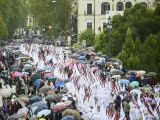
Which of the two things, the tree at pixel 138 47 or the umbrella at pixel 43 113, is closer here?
the umbrella at pixel 43 113

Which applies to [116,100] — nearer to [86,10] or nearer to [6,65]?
[6,65]

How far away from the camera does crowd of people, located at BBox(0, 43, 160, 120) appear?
19.6m

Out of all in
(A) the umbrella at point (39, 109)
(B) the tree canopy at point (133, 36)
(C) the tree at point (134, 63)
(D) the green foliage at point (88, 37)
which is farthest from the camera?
(D) the green foliage at point (88, 37)

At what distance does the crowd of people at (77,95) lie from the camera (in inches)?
771

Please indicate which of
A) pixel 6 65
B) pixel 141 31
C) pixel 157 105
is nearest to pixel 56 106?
pixel 157 105

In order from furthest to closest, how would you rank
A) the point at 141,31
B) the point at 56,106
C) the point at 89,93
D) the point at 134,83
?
the point at 141,31 < the point at 134,83 < the point at 89,93 < the point at 56,106

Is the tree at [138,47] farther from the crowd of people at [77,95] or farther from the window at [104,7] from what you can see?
the window at [104,7]

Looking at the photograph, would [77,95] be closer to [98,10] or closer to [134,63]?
[134,63]

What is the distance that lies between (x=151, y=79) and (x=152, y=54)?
559 centimetres

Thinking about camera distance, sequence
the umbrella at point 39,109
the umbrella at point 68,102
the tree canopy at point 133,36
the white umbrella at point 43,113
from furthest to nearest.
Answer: the tree canopy at point 133,36
the umbrella at point 68,102
the umbrella at point 39,109
the white umbrella at point 43,113

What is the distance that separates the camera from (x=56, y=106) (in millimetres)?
19797

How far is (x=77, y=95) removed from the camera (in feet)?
76.6

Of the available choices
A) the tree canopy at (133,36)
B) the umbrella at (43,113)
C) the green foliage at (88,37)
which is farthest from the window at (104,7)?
the umbrella at (43,113)

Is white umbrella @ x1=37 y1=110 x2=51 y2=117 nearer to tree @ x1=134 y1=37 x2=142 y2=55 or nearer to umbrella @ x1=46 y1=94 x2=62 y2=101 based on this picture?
umbrella @ x1=46 y1=94 x2=62 y2=101
